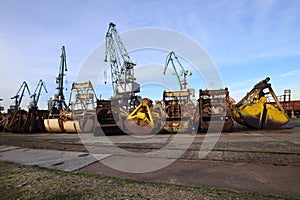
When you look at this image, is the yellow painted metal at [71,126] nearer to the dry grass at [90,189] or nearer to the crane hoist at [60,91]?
the dry grass at [90,189]

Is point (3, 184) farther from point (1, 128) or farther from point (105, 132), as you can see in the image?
point (1, 128)

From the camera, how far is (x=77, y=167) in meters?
4.29

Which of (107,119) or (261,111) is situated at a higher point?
(261,111)

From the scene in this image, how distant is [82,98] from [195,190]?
17.0 m

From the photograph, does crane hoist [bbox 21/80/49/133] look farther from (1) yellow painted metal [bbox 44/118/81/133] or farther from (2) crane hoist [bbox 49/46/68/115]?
(2) crane hoist [bbox 49/46/68/115]

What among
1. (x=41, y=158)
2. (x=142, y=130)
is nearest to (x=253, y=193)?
(x=41, y=158)

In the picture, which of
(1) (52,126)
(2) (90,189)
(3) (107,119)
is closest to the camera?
(2) (90,189)

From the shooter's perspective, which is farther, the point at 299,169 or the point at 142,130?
the point at 142,130

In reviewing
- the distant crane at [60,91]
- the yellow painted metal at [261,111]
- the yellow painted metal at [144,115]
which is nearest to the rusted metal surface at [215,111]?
the yellow painted metal at [261,111]

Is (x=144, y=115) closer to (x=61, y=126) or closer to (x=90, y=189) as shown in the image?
(x=61, y=126)

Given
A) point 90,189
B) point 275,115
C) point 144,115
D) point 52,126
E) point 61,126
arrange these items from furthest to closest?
1. point 52,126
2. point 61,126
3. point 275,115
4. point 144,115
5. point 90,189

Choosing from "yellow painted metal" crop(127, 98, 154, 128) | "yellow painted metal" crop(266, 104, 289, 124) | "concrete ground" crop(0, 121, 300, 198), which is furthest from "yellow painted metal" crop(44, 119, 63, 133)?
"yellow painted metal" crop(266, 104, 289, 124)

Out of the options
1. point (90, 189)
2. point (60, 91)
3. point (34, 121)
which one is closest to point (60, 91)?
point (60, 91)

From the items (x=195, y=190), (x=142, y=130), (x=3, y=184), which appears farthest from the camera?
(x=142, y=130)
